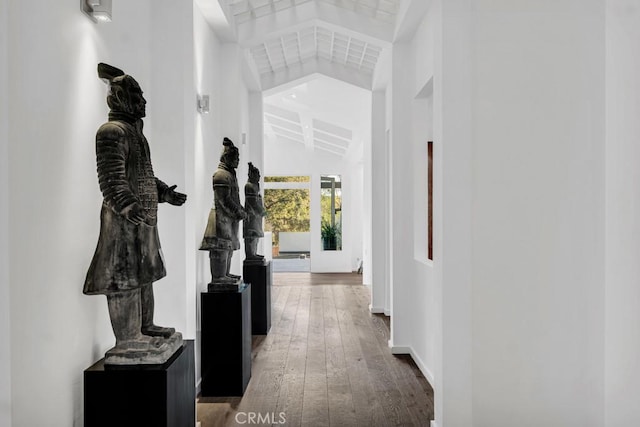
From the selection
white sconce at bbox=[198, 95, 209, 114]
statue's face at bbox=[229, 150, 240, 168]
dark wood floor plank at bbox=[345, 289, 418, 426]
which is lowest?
dark wood floor plank at bbox=[345, 289, 418, 426]

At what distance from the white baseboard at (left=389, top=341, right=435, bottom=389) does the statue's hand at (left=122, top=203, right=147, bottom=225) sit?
289 cm

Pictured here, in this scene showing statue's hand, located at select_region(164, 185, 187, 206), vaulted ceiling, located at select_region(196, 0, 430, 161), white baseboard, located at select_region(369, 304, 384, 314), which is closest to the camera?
statue's hand, located at select_region(164, 185, 187, 206)

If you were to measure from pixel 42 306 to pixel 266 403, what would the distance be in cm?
214

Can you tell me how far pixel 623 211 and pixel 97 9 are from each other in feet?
8.30

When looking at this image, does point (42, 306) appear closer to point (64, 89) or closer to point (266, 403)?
point (64, 89)

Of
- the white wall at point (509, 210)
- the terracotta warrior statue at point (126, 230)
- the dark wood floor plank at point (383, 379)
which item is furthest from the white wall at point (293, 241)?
the terracotta warrior statue at point (126, 230)

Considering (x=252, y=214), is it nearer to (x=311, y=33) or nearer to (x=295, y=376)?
(x=295, y=376)

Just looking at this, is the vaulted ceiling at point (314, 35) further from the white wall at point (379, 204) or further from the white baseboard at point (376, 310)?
the white baseboard at point (376, 310)

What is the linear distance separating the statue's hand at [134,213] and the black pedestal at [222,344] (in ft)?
6.22

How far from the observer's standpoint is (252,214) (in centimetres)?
568

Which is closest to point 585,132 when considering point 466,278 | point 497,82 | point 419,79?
point 497,82

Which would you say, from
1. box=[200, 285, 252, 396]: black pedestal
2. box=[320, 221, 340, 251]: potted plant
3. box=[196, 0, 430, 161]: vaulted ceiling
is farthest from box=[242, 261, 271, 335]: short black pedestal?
box=[320, 221, 340, 251]: potted plant

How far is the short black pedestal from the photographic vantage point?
5824 millimetres

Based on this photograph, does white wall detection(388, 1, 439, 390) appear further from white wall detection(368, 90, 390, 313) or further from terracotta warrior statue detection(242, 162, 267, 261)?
white wall detection(368, 90, 390, 313)
